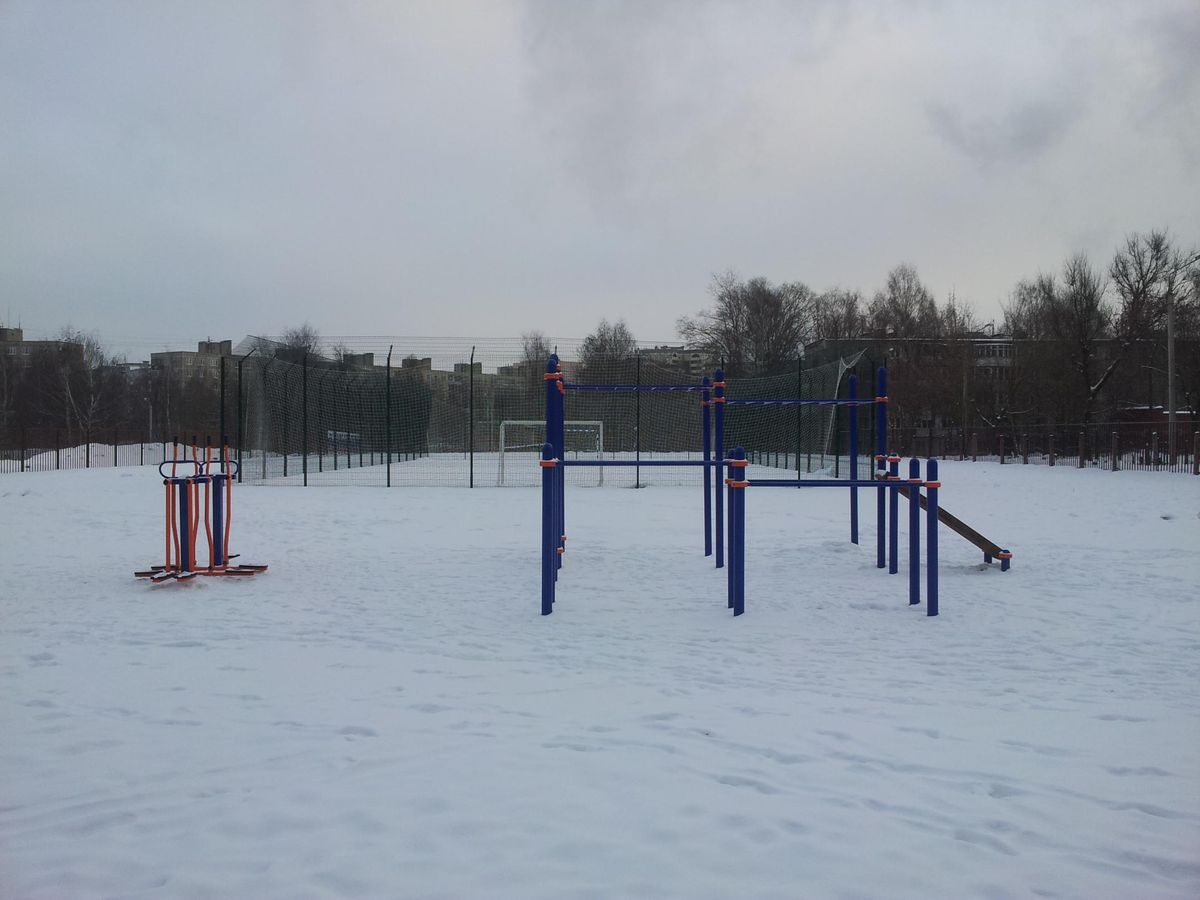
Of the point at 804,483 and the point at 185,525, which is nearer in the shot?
the point at 804,483

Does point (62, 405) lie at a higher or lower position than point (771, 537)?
higher

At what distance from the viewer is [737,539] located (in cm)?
561

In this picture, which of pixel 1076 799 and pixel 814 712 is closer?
pixel 1076 799

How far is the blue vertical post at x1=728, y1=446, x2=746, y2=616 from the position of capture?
559 centimetres

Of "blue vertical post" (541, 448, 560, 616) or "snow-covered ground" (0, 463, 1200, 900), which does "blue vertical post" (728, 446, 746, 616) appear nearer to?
"snow-covered ground" (0, 463, 1200, 900)

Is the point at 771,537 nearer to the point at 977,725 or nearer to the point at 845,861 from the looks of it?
the point at 977,725

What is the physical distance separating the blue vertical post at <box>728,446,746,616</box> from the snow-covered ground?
6.4 inches

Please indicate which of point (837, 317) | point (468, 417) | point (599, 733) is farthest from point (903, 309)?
point (599, 733)

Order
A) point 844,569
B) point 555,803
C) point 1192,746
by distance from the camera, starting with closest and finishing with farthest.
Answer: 1. point 555,803
2. point 1192,746
3. point 844,569

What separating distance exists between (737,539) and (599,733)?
2.45 meters

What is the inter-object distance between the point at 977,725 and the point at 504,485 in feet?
45.7

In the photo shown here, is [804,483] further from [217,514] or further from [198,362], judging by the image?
[198,362]

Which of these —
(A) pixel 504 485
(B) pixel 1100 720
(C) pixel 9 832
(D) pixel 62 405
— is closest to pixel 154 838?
(C) pixel 9 832

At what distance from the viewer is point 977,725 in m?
3.49
